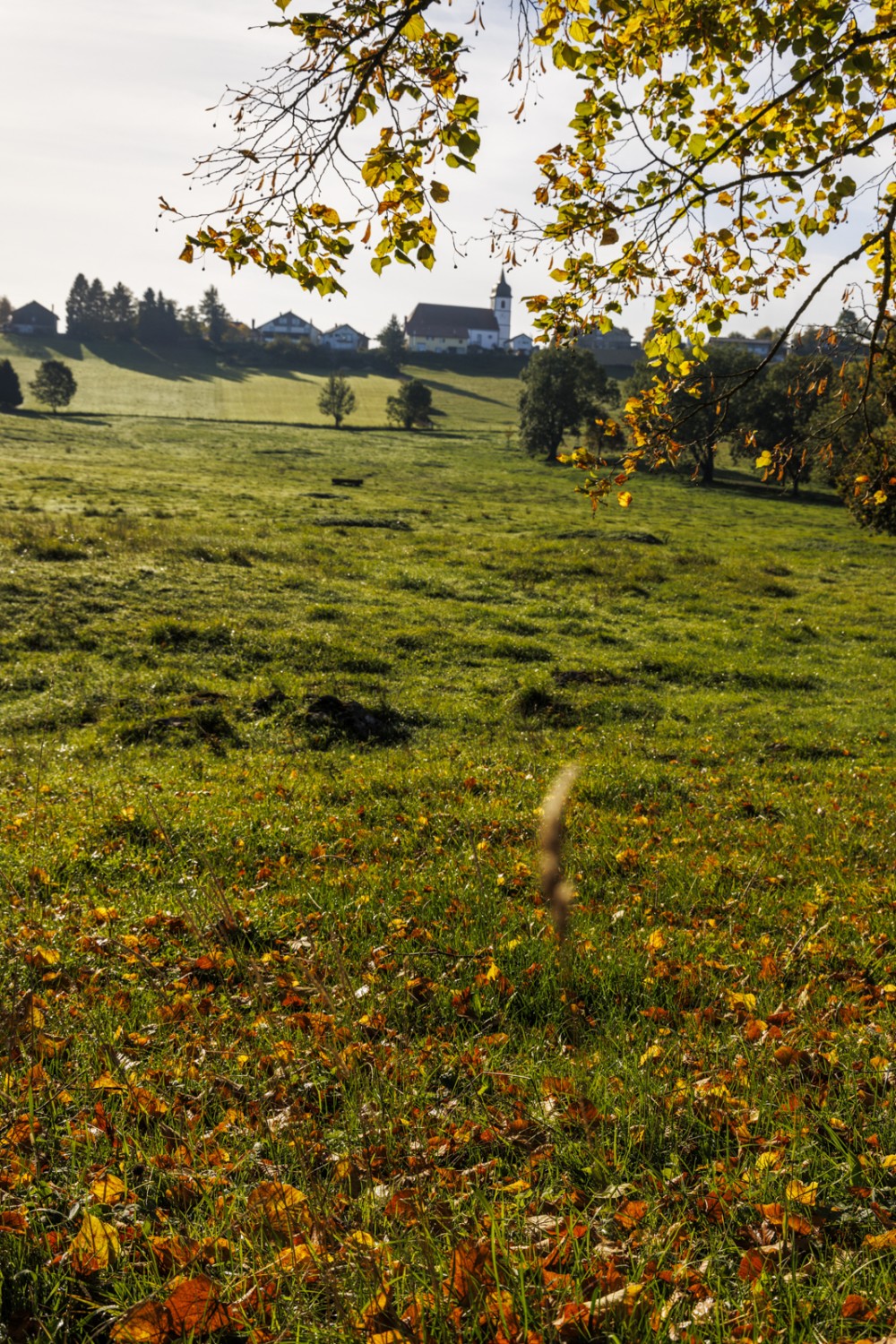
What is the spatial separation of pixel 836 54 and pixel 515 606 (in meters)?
17.8

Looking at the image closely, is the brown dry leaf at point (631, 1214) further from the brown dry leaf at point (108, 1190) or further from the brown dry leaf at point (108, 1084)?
the brown dry leaf at point (108, 1084)

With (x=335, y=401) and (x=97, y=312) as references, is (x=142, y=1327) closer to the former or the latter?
(x=335, y=401)

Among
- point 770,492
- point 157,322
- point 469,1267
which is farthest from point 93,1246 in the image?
point 157,322

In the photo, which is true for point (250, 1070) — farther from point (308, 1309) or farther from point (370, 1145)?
point (308, 1309)

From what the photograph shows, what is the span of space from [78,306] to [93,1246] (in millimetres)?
186726

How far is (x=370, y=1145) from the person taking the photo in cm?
336

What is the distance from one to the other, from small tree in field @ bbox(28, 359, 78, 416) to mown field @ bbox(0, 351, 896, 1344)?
8557 centimetres

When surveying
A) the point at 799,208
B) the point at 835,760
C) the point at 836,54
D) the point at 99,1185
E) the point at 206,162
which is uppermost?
the point at 836,54

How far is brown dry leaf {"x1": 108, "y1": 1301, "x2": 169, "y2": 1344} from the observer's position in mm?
2391

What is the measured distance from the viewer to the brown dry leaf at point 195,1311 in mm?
2434

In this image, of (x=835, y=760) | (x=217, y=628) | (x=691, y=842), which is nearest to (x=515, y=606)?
(x=217, y=628)

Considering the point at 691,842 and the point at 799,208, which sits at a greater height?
the point at 799,208

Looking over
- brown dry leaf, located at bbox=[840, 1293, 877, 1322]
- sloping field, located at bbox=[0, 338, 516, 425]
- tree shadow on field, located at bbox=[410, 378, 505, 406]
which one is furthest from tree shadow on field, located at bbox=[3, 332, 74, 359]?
brown dry leaf, located at bbox=[840, 1293, 877, 1322]

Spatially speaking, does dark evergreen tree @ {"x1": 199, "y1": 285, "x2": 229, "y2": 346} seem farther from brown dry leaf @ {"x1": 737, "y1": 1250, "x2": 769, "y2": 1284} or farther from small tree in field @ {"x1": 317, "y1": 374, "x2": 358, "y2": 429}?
brown dry leaf @ {"x1": 737, "y1": 1250, "x2": 769, "y2": 1284}
